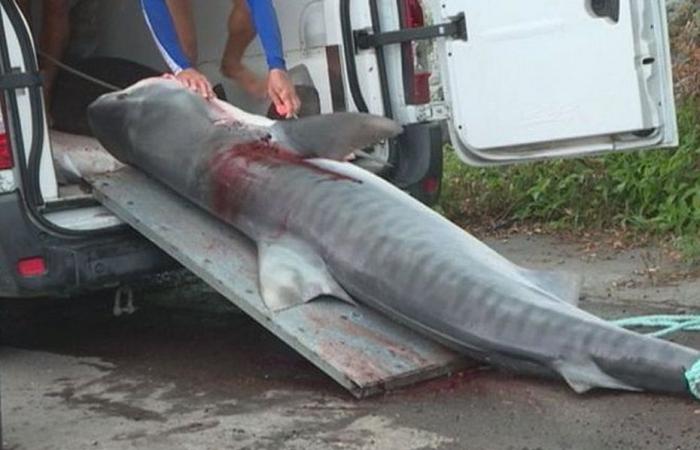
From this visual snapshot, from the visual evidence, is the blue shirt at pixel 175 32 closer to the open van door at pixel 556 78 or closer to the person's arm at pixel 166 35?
the person's arm at pixel 166 35

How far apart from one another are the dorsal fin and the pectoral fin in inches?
19.9

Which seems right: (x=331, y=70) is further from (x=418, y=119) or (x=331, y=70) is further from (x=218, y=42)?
(x=218, y=42)

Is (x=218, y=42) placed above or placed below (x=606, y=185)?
above

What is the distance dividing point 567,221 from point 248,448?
406 cm

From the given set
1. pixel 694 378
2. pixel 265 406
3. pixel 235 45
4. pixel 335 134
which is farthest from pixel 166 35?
pixel 694 378

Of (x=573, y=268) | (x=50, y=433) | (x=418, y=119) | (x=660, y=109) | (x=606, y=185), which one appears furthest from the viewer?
(x=606, y=185)

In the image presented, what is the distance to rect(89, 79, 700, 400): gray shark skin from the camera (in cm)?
472

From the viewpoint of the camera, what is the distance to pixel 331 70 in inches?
260

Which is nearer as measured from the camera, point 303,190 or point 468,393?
point 468,393

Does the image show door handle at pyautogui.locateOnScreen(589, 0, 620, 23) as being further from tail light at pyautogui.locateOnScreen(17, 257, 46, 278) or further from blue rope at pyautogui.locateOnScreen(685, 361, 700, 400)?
tail light at pyautogui.locateOnScreen(17, 257, 46, 278)

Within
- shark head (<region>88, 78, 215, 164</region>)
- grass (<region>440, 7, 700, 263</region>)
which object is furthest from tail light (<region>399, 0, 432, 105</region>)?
grass (<region>440, 7, 700, 263</region>)

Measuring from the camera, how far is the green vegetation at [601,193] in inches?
308

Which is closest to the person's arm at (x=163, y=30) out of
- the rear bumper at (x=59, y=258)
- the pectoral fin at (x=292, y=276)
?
the rear bumper at (x=59, y=258)

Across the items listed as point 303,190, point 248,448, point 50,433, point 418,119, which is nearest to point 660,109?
point 418,119
